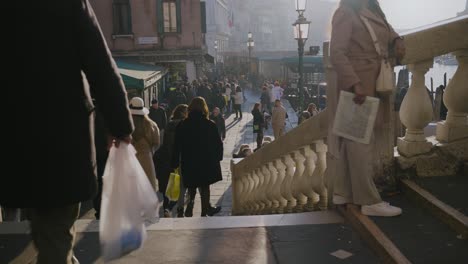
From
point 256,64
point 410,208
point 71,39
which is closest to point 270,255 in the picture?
point 410,208

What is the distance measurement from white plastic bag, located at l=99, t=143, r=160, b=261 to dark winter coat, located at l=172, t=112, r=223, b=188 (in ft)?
12.9

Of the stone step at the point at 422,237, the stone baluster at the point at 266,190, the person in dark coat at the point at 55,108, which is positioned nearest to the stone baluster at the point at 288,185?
the stone baluster at the point at 266,190

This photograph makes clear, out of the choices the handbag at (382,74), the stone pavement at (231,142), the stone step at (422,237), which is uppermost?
the handbag at (382,74)

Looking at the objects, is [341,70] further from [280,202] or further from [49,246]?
[280,202]

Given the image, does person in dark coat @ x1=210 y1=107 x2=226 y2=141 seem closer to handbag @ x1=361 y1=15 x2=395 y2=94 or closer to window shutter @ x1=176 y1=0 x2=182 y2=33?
handbag @ x1=361 y1=15 x2=395 y2=94

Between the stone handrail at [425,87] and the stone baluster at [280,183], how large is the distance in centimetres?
173

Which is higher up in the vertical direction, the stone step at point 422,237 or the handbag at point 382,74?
the handbag at point 382,74

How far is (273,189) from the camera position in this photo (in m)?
6.03

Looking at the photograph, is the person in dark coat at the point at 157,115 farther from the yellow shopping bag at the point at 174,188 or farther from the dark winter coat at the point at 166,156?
the yellow shopping bag at the point at 174,188

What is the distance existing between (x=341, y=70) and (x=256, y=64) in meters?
42.0

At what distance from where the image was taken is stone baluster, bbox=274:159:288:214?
225 inches

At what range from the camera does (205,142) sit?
21.0ft

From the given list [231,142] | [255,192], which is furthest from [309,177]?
[231,142]

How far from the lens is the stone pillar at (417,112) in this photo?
159 inches
